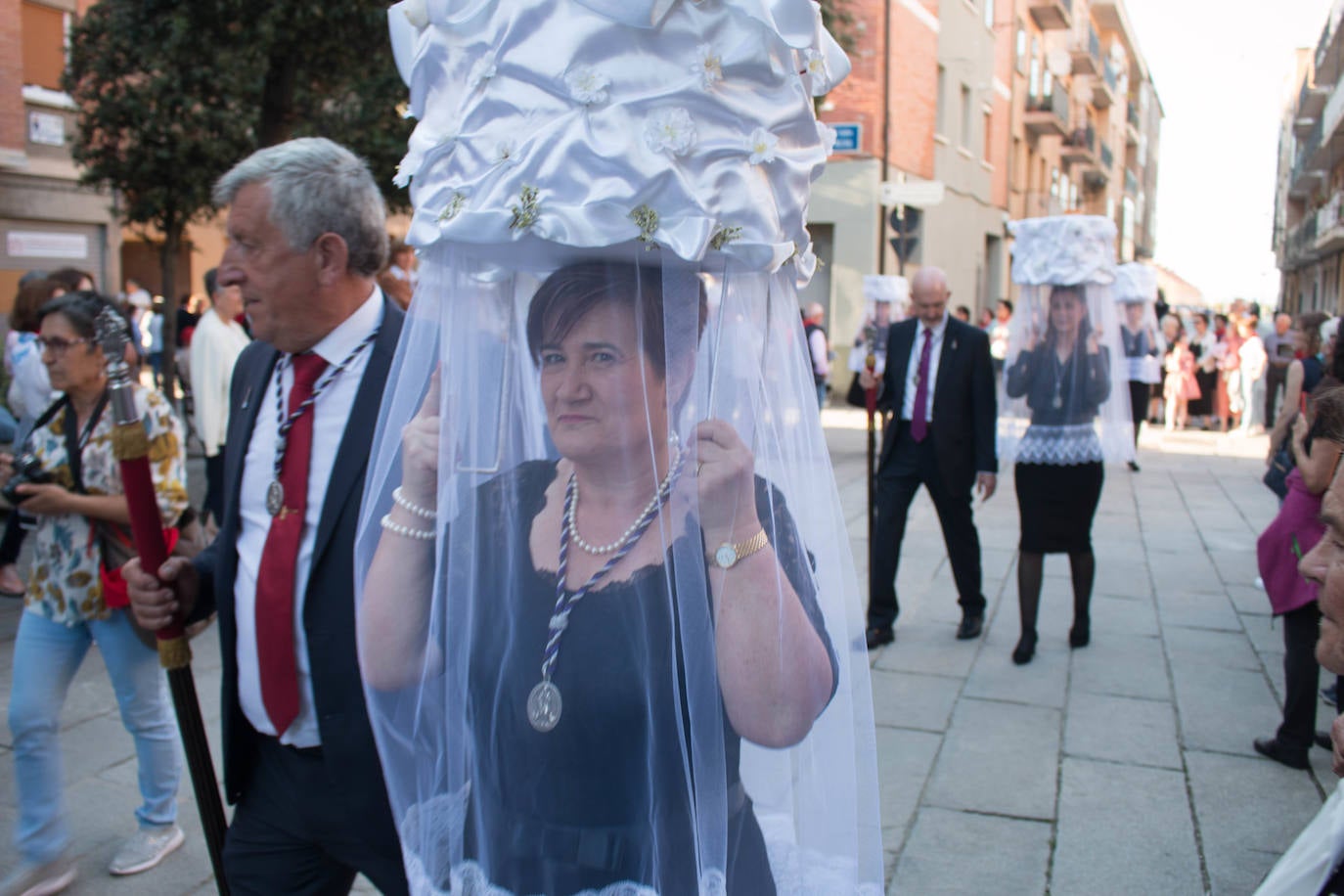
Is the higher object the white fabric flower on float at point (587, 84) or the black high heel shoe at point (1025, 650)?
the white fabric flower on float at point (587, 84)

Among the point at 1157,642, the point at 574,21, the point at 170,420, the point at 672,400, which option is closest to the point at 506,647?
the point at 672,400

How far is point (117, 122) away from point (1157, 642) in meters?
8.81

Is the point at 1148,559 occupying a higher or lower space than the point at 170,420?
lower

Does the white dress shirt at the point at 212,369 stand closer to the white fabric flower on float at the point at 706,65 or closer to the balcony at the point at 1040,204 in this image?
the white fabric flower on float at the point at 706,65

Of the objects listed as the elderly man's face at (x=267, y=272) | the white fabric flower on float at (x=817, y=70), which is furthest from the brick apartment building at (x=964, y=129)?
the white fabric flower on float at (x=817, y=70)

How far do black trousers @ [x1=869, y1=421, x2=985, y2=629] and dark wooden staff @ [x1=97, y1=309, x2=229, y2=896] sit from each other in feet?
12.9

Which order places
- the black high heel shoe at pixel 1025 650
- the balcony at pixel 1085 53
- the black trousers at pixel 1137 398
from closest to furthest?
the black high heel shoe at pixel 1025 650 → the black trousers at pixel 1137 398 → the balcony at pixel 1085 53

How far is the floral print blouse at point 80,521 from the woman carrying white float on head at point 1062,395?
12.7 feet

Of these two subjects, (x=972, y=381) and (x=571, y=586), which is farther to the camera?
(x=972, y=381)

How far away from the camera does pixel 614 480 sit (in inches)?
65.1

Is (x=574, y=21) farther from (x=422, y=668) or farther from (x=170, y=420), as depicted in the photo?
(x=170, y=420)

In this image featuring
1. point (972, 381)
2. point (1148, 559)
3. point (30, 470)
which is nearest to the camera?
point (30, 470)

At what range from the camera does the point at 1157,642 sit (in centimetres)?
576

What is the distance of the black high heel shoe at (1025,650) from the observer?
17.5ft
